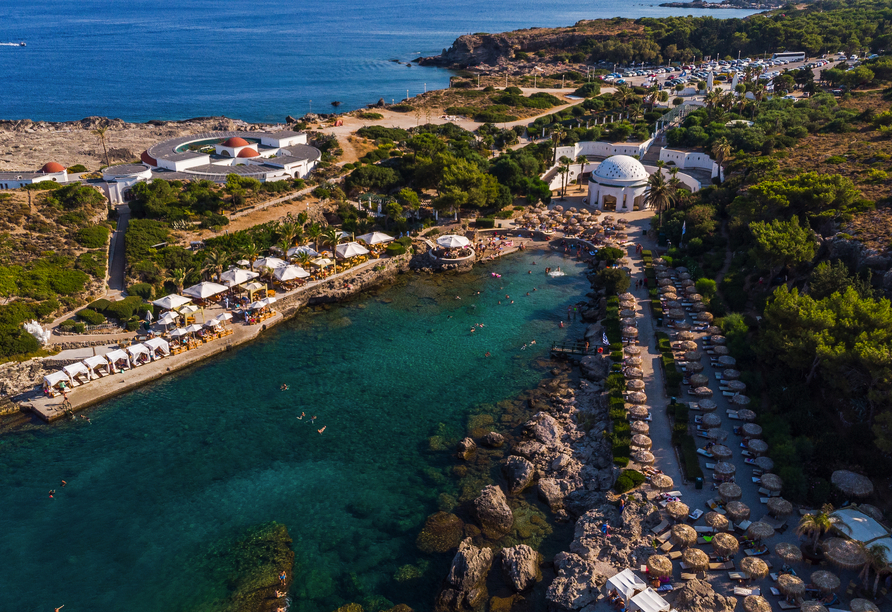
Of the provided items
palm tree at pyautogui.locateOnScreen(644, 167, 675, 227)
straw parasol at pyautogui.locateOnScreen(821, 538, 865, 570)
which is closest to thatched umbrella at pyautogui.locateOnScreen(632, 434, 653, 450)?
straw parasol at pyautogui.locateOnScreen(821, 538, 865, 570)

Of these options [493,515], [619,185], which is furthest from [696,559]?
[619,185]

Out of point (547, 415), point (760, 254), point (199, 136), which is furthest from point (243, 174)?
point (760, 254)

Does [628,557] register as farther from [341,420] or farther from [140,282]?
[140,282]

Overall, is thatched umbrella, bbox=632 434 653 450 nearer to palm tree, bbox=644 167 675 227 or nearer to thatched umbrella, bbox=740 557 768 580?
thatched umbrella, bbox=740 557 768 580

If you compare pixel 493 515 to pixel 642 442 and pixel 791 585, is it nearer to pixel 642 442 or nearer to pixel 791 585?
pixel 642 442

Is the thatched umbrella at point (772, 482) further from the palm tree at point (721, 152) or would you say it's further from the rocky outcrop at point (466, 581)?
the palm tree at point (721, 152)
